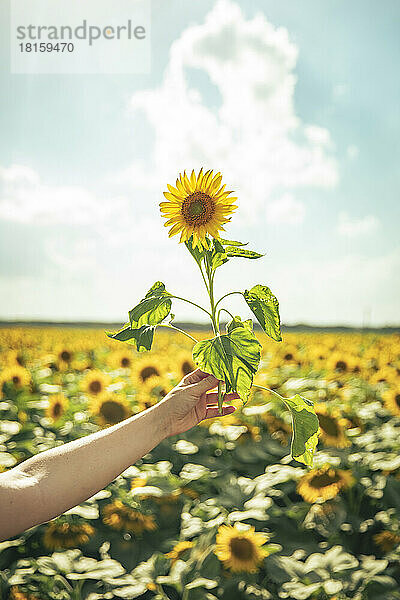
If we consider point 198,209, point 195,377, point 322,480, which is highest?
point 198,209

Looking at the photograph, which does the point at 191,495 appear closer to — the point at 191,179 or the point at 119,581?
the point at 119,581

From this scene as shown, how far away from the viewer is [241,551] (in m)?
0.88

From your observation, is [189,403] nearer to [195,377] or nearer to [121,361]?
[195,377]

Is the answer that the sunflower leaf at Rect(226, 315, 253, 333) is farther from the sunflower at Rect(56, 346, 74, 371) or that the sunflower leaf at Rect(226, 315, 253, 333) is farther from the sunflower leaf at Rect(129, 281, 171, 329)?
the sunflower at Rect(56, 346, 74, 371)

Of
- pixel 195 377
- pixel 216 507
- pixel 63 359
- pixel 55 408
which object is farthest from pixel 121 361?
pixel 195 377

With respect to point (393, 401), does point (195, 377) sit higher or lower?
higher

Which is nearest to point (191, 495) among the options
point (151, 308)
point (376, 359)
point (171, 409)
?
point (171, 409)

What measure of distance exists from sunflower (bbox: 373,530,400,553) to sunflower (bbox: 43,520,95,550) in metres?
0.48

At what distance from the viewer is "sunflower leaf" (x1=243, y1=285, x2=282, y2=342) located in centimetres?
41

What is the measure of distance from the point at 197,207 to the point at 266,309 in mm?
88

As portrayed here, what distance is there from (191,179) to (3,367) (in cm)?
118

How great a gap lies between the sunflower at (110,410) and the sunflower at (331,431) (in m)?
0.39

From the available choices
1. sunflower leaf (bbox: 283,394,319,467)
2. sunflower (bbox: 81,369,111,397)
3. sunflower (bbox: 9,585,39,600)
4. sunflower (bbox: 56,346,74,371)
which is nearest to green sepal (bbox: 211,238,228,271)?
sunflower leaf (bbox: 283,394,319,467)

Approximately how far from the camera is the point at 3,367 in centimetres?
148
